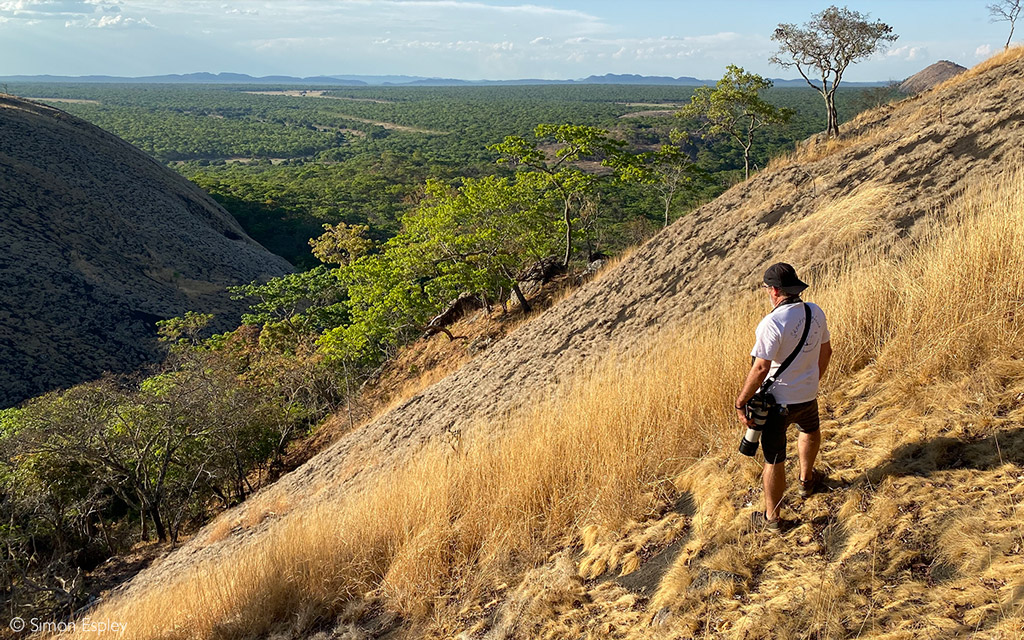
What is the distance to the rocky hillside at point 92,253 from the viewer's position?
2838 centimetres

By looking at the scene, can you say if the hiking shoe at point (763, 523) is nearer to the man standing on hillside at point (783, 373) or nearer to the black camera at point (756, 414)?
the man standing on hillside at point (783, 373)

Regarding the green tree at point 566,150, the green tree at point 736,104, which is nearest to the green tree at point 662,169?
the green tree at point 566,150

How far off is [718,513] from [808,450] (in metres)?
0.60

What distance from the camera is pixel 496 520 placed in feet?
13.3

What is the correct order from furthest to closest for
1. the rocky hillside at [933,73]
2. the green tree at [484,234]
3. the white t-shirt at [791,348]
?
the rocky hillside at [933,73] < the green tree at [484,234] < the white t-shirt at [791,348]

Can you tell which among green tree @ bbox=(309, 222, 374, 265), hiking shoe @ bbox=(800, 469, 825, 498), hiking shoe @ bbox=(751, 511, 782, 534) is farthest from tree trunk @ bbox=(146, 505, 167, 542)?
green tree @ bbox=(309, 222, 374, 265)

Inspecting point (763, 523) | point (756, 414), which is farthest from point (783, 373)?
point (763, 523)

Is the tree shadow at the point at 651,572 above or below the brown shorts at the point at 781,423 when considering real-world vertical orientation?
below

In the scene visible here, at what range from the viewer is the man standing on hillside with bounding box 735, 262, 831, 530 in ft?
9.64

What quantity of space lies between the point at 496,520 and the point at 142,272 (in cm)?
4009

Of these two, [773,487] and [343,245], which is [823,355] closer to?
[773,487]

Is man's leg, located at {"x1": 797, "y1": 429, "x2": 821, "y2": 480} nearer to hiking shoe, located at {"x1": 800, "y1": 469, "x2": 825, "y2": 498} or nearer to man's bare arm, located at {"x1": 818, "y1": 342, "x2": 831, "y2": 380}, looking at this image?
hiking shoe, located at {"x1": 800, "y1": 469, "x2": 825, "y2": 498}

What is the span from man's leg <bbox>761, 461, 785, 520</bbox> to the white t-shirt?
13.6 inches

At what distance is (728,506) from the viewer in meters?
3.28
